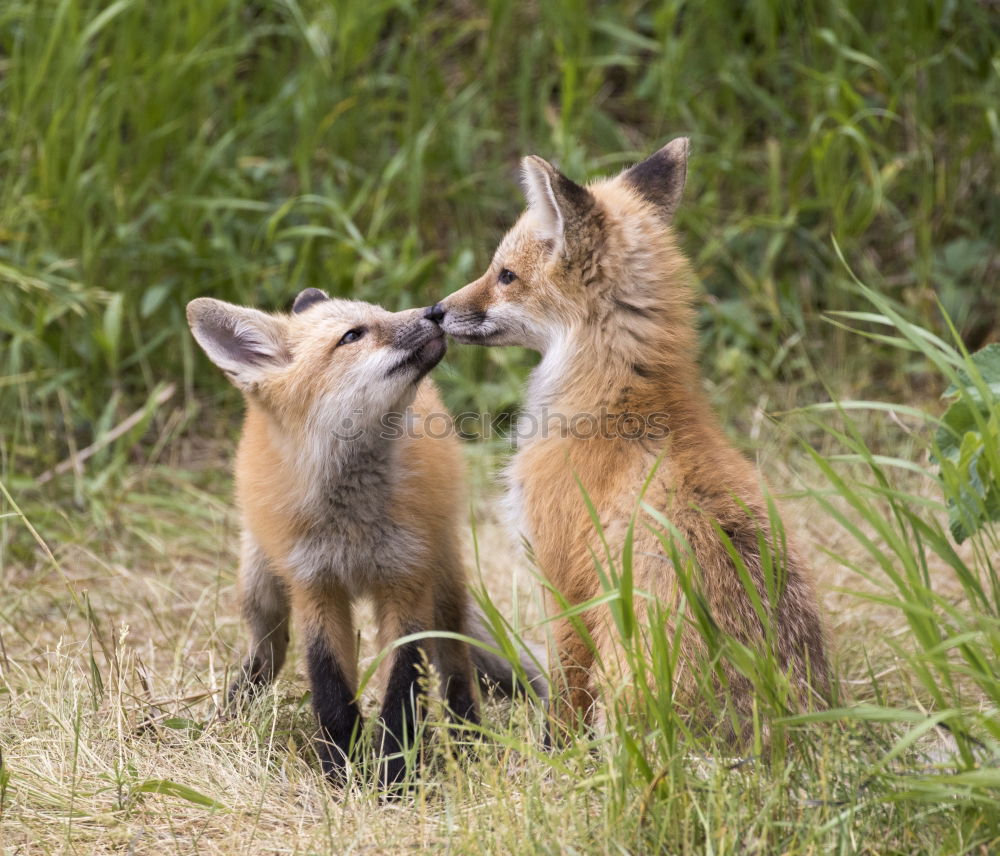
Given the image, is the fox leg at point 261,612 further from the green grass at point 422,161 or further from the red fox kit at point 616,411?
the green grass at point 422,161

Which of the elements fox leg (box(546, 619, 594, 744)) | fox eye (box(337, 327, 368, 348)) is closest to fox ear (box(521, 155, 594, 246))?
fox eye (box(337, 327, 368, 348))

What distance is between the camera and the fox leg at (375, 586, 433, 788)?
332 centimetres

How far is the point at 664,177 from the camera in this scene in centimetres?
381

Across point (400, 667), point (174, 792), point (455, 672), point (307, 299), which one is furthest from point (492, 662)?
point (307, 299)

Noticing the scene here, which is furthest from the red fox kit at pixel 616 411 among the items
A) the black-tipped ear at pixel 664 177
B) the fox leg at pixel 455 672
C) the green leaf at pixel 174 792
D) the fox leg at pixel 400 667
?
the green leaf at pixel 174 792

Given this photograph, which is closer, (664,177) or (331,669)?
(331,669)

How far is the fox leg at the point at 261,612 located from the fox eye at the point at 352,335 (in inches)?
30.7

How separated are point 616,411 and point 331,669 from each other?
1198 mm

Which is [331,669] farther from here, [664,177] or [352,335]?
[664,177]

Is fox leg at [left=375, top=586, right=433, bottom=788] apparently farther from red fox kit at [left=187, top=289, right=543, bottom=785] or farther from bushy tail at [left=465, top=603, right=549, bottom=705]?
bushy tail at [left=465, top=603, right=549, bottom=705]

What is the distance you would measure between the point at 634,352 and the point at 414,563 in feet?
3.18

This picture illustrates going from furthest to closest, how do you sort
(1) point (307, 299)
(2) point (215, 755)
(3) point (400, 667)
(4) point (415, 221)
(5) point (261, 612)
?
(4) point (415, 221), (1) point (307, 299), (5) point (261, 612), (3) point (400, 667), (2) point (215, 755)

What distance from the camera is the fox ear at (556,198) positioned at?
11.1 feet

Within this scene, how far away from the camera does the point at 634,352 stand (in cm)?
338
